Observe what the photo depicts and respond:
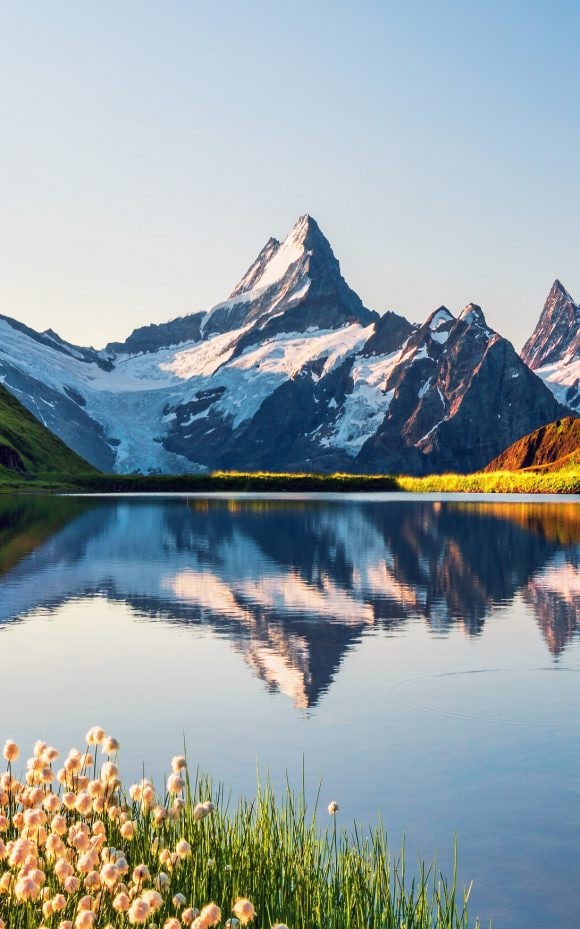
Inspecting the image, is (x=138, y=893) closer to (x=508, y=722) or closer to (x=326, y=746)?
(x=326, y=746)

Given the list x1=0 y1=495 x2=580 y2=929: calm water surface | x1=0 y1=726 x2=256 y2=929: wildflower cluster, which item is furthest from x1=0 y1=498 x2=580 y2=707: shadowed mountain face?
x1=0 y1=726 x2=256 y2=929: wildflower cluster

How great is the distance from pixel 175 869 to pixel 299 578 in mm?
41629

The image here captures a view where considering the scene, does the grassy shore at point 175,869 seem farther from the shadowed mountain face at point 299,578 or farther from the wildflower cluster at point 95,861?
the shadowed mountain face at point 299,578

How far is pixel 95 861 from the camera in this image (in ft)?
35.7

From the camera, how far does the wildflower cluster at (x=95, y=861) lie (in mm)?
9797

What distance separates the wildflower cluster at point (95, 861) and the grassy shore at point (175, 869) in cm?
2

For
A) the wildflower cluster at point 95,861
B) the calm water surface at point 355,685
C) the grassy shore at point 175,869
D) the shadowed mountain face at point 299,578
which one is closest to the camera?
the wildflower cluster at point 95,861

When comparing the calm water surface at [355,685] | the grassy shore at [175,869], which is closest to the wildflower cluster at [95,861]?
the grassy shore at [175,869]

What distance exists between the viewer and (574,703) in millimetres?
24672

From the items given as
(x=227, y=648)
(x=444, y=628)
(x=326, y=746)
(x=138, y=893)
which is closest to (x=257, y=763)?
(x=326, y=746)

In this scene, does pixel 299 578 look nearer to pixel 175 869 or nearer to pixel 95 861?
pixel 175 869

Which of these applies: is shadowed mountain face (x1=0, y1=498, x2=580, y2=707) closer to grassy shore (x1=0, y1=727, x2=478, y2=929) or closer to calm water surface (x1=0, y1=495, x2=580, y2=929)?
calm water surface (x1=0, y1=495, x2=580, y2=929)

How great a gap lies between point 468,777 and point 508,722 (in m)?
4.25

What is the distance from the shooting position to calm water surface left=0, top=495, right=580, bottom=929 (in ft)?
55.3
